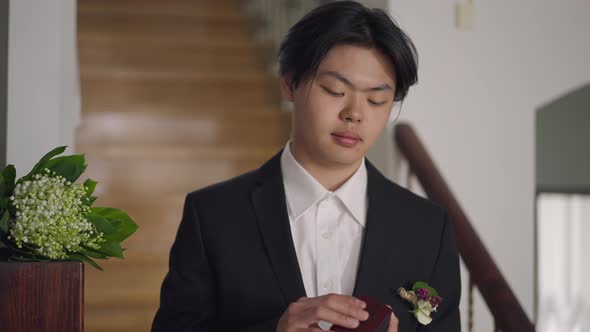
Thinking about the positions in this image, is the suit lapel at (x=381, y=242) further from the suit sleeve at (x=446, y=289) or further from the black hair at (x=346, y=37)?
the black hair at (x=346, y=37)

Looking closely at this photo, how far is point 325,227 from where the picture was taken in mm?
1575

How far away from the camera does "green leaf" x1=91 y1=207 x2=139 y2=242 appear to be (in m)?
1.59

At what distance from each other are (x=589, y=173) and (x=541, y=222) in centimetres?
48

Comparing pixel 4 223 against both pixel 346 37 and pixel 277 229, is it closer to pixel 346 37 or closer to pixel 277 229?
pixel 277 229

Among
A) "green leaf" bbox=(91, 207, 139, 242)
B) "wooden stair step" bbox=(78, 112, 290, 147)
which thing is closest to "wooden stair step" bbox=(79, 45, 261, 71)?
"wooden stair step" bbox=(78, 112, 290, 147)

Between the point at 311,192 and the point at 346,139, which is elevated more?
the point at 346,139

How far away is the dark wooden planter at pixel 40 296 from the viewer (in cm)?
145

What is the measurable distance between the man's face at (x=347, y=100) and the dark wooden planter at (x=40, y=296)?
54cm

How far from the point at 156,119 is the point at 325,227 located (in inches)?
108

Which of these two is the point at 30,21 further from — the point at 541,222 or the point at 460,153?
the point at 541,222

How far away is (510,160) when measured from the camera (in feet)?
11.0

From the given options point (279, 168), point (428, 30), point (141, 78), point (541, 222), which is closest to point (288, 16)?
point (141, 78)

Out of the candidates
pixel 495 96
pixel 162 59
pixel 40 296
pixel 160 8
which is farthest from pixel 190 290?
pixel 160 8

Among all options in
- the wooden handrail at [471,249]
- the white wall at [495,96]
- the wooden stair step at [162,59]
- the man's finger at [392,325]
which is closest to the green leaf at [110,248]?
the man's finger at [392,325]
